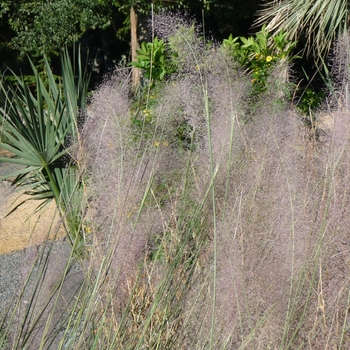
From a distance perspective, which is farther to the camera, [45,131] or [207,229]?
[45,131]

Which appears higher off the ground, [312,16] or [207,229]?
[207,229]

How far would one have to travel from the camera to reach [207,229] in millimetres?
1581

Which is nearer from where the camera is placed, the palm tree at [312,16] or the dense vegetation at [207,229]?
the dense vegetation at [207,229]

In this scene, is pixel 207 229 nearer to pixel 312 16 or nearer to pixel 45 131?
pixel 45 131

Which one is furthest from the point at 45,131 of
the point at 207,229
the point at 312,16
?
the point at 312,16

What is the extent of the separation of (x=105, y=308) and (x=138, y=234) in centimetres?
18

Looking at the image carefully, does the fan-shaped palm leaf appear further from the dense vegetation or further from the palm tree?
the palm tree

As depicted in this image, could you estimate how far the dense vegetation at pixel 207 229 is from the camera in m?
1.40

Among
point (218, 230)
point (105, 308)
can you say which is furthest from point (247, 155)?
point (105, 308)

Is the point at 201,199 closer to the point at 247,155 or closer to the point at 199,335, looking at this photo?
the point at 247,155

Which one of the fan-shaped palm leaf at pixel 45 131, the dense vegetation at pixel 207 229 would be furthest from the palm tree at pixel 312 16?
the dense vegetation at pixel 207 229

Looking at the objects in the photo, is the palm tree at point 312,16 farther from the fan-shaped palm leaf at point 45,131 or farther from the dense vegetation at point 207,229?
the dense vegetation at point 207,229

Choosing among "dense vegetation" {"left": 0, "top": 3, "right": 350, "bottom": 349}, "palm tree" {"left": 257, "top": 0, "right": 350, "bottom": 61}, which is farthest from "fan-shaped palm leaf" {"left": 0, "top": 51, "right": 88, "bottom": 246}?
"palm tree" {"left": 257, "top": 0, "right": 350, "bottom": 61}

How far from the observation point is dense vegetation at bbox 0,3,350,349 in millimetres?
1396
